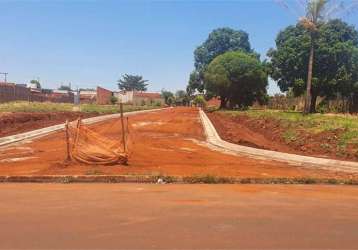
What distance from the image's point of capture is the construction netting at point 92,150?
14.9 m

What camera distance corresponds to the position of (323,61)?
1772 inches

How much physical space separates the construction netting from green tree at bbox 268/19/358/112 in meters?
31.5

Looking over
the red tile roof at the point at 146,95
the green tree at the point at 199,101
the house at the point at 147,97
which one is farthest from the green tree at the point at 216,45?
the red tile roof at the point at 146,95

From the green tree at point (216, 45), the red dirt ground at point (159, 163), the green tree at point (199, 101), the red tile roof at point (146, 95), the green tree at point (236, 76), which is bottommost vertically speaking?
the red dirt ground at point (159, 163)

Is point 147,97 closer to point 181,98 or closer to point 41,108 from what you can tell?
point 181,98

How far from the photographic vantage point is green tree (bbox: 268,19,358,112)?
44.1 m

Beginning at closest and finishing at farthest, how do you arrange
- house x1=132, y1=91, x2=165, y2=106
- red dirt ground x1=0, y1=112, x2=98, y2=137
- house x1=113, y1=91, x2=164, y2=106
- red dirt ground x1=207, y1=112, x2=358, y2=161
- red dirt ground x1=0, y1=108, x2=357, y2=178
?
1. red dirt ground x1=0, y1=108, x2=357, y2=178
2. red dirt ground x1=207, y1=112, x2=358, y2=161
3. red dirt ground x1=0, y1=112, x2=98, y2=137
4. house x1=113, y1=91, x2=164, y2=106
5. house x1=132, y1=91, x2=165, y2=106

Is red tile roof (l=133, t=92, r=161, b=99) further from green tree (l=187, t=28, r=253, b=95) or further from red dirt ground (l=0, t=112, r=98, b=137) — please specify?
red dirt ground (l=0, t=112, r=98, b=137)

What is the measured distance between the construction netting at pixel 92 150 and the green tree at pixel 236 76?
47.2 metres

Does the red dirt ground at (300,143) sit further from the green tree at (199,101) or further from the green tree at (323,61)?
the green tree at (199,101)

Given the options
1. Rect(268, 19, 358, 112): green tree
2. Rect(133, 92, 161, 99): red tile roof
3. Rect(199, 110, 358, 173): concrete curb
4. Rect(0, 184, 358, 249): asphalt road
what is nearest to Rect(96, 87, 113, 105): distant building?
Rect(133, 92, 161, 99): red tile roof

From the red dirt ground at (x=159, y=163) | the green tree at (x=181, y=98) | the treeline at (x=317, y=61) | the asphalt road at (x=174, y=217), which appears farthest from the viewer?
the green tree at (x=181, y=98)

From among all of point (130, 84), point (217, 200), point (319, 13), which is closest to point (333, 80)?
point (319, 13)

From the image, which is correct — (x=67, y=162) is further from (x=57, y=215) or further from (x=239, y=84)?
(x=239, y=84)
